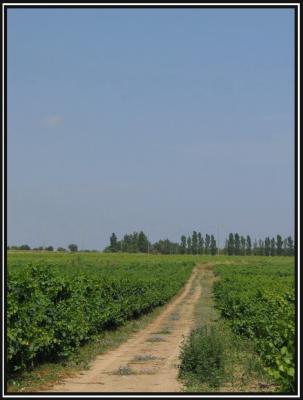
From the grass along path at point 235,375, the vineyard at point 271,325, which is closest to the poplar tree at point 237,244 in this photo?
the vineyard at point 271,325

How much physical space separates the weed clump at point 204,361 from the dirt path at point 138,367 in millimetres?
400

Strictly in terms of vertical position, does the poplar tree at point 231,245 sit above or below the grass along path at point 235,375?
below

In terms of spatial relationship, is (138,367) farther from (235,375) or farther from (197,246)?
→ (197,246)

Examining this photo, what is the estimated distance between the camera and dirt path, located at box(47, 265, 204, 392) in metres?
12.5

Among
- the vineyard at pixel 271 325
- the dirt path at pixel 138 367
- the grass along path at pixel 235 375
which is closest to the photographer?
the vineyard at pixel 271 325

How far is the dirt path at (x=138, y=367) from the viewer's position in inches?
493

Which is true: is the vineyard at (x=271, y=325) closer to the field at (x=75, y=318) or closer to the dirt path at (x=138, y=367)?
the field at (x=75, y=318)

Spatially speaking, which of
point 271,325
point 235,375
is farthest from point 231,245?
point 235,375

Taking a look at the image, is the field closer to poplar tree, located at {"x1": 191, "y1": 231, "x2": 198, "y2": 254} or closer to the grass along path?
the grass along path

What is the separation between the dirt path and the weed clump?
40 cm
